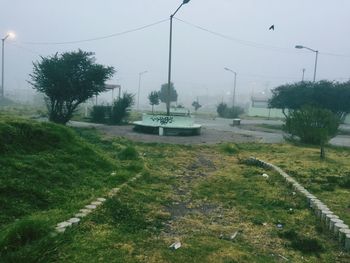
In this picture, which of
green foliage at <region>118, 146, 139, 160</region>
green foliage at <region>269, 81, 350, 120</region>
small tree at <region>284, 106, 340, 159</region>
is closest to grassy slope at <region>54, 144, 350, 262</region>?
green foliage at <region>118, 146, 139, 160</region>

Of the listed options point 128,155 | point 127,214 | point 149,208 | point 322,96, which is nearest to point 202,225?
point 149,208

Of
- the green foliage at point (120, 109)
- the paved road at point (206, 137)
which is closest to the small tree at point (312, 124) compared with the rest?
the paved road at point (206, 137)

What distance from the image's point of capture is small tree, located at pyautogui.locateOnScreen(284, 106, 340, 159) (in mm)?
18922

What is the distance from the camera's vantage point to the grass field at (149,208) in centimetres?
517

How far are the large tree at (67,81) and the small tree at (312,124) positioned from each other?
13.0 meters

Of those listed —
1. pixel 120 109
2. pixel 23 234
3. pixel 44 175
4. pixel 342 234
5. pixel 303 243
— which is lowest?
pixel 303 243

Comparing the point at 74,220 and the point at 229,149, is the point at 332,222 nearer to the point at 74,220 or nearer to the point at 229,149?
the point at 74,220

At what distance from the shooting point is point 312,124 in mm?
20453

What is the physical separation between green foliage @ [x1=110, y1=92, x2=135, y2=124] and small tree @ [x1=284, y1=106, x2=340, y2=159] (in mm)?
14552

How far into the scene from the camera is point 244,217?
7441 mm

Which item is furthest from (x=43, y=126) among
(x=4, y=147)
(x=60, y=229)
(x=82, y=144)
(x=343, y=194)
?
(x=343, y=194)

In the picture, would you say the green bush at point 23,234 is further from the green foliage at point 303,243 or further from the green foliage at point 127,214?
the green foliage at point 303,243

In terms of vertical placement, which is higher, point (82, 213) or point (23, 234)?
point (23, 234)

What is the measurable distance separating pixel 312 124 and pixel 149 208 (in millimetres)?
→ 14995
